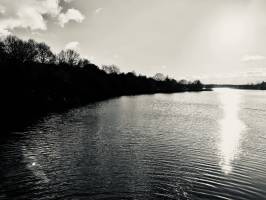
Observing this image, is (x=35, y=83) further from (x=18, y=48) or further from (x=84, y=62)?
(x=84, y=62)

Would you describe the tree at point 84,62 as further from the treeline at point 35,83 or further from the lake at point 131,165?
the lake at point 131,165

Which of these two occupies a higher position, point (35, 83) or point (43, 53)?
point (43, 53)

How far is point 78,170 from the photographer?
21.7 meters

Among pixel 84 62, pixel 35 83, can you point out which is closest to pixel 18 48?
pixel 35 83

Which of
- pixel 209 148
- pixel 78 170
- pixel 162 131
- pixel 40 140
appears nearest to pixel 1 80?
pixel 40 140

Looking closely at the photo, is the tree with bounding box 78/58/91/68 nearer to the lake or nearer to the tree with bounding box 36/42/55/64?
the tree with bounding box 36/42/55/64

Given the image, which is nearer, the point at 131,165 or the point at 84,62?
the point at 131,165

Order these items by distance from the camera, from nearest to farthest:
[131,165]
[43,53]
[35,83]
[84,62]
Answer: [131,165]
[35,83]
[43,53]
[84,62]

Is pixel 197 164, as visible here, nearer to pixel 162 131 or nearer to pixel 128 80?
pixel 162 131

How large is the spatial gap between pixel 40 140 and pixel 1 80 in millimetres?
40067

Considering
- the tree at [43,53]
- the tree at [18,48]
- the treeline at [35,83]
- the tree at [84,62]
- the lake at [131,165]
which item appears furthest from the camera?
the tree at [84,62]

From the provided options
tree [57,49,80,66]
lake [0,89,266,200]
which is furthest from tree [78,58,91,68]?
lake [0,89,266,200]

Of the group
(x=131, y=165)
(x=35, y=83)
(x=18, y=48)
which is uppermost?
(x=18, y=48)

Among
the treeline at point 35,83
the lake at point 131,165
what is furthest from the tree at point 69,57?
the lake at point 131,165
